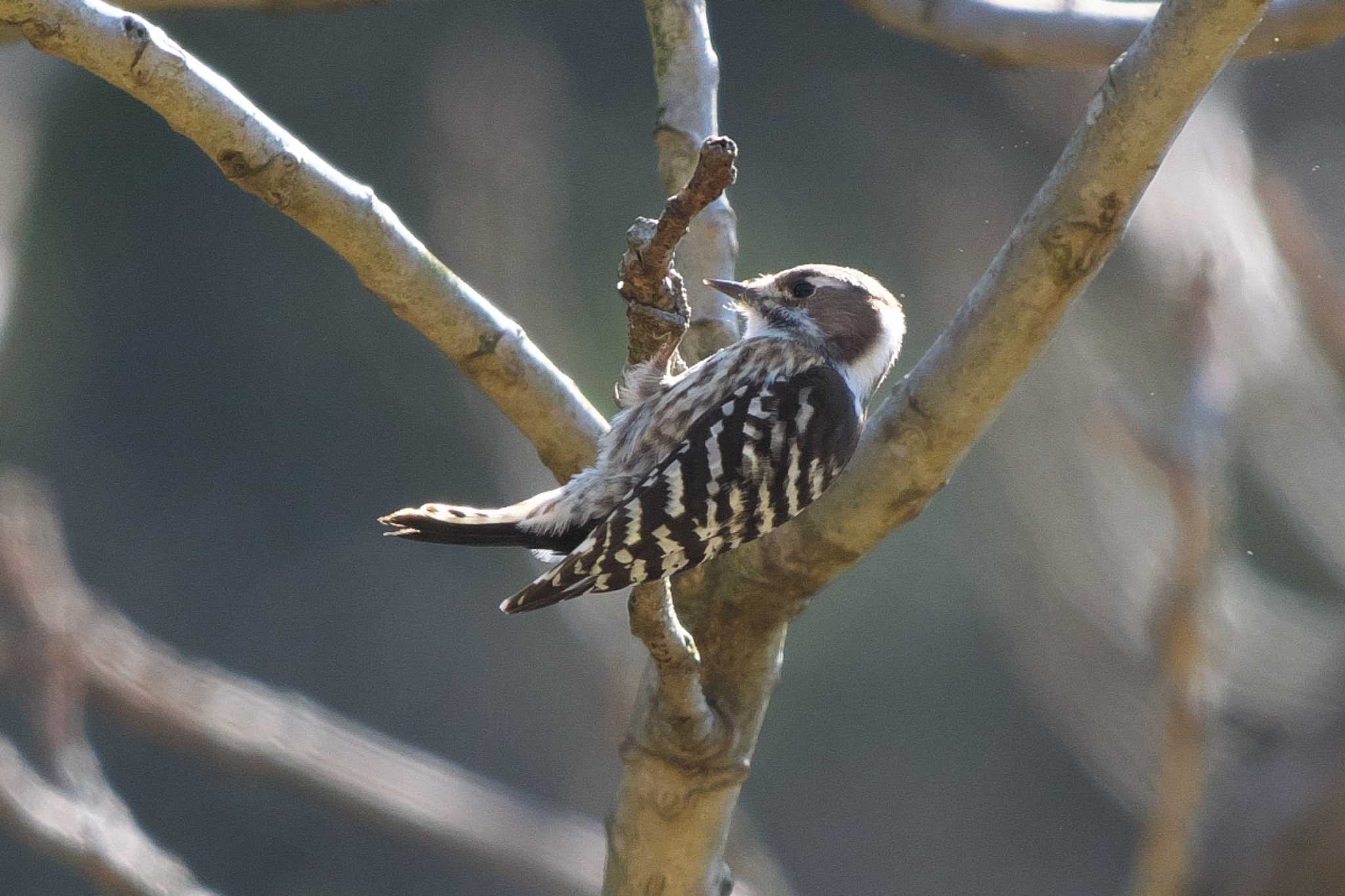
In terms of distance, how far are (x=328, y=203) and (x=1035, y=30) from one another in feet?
5.24

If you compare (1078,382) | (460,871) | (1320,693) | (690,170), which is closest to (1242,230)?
(1078,382)

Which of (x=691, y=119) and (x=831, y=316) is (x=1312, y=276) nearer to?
(x=831, y=316)

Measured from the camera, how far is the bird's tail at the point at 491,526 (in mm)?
2295

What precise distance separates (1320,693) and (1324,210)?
1994 mm

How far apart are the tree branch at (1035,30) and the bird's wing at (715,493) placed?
820 millimetres

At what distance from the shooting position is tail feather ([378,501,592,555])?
7.53 feet

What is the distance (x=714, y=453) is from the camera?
2.61 metres

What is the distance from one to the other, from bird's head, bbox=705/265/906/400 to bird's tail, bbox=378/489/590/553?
739 millimetres

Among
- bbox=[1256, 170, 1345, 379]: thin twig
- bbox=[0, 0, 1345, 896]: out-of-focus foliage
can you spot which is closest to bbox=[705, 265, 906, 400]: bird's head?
bbox=[1256, 170, 1345, 379]: thin twig

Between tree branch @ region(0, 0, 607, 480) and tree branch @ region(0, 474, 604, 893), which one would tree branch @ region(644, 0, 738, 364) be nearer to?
tree branch @ region(0, 0, 607, 480)

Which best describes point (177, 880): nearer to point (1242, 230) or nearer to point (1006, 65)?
point (1006, 65)

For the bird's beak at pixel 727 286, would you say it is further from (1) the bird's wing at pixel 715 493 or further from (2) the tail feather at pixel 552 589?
(2) the tail feather at pixel 552 589

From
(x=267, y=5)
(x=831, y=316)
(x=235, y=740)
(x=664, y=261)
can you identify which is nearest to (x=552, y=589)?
(x=664, y=261)

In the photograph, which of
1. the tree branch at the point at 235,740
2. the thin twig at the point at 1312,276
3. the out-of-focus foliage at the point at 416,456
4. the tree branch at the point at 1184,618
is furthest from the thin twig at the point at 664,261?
the out-of-focus foliage at the point at 416,456
